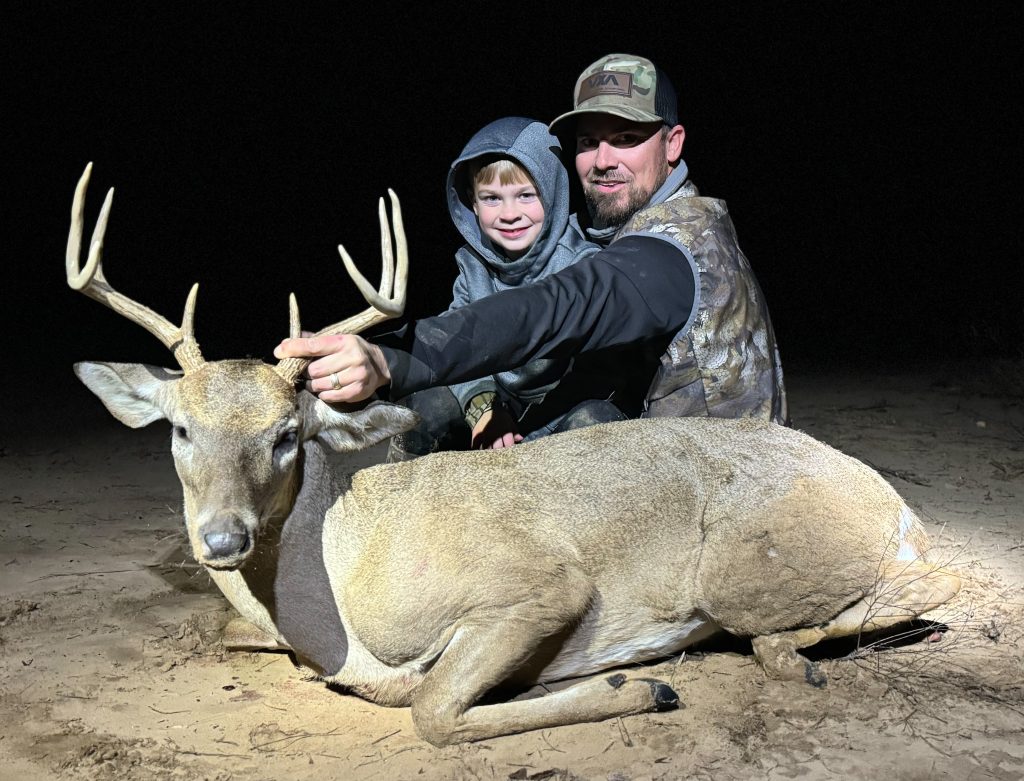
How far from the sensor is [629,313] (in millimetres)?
4336

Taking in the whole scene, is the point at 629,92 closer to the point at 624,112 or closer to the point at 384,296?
the point at 624,112

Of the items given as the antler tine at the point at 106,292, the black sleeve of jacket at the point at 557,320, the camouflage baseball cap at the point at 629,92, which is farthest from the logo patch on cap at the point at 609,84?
the antler tine at the point at 106,292

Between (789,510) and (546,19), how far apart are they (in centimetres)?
1720

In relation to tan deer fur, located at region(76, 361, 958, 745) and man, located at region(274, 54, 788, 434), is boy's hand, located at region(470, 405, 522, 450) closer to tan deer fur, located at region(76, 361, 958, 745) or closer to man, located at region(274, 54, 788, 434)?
man, located at region(274, 54, 788, 434)

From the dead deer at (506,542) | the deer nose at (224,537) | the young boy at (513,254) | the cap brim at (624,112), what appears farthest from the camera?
the young boy at (513,254)

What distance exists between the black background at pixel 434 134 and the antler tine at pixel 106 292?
29.9 feet

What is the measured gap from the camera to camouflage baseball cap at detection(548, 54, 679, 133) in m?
5.20

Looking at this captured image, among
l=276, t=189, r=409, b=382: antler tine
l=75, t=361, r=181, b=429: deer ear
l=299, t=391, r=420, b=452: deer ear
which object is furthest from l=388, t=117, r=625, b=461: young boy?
l=75, t=361, r=181, b=429: deer ear

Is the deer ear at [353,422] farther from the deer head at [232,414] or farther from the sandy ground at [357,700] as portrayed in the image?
the sandy ground at [357,700]

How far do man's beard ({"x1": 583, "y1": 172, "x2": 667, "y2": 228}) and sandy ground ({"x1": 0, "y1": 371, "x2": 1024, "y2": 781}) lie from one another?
2227mm

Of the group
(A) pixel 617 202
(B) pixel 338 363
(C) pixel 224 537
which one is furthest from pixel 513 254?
(C) pixel 224 537

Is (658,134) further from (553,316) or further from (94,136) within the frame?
(94,136)

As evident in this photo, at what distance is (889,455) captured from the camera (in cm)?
696

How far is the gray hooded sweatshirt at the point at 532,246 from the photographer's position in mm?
5645
